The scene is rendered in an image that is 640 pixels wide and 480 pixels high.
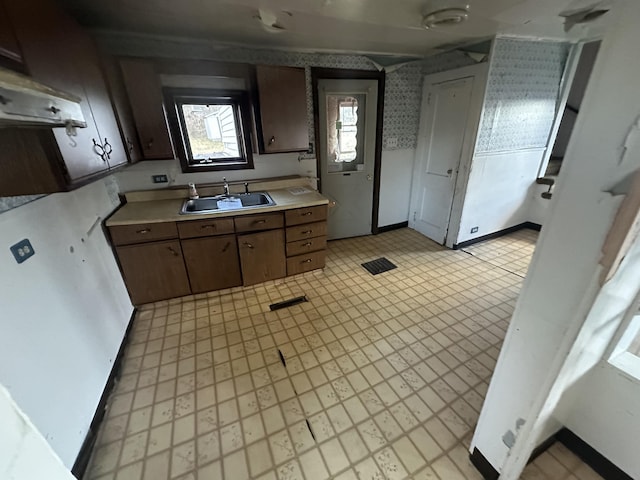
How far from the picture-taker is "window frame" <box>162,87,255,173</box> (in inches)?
92.0

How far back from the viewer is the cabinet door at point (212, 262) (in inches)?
89.9

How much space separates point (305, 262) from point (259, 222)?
67cm

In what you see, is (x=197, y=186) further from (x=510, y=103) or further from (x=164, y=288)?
(x=510, y=103)

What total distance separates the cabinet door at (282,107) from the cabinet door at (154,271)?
1.27 m

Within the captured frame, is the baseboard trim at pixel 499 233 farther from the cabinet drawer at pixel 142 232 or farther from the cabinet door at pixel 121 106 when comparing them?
the cabinet door at pixel 121 106

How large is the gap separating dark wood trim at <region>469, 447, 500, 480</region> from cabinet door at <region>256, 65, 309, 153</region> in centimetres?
256

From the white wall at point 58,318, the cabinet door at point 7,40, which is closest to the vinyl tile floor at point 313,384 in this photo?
the white wall at point 58,318

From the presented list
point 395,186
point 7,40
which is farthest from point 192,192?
point 395,186

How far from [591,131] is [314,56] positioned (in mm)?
2706

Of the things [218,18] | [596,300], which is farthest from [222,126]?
[596,300]

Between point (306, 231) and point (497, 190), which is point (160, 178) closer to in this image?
point (306, 231)

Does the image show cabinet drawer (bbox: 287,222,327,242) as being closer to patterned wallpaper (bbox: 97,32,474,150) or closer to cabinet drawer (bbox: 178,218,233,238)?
cabinet drawer (bbox: 178,218,233,238)

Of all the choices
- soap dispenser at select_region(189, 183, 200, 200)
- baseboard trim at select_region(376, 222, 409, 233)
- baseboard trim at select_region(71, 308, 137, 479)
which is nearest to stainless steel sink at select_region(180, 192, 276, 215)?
soap dispenser at select_region(189, 183, 200, 200)

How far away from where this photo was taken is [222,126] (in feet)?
8.47
